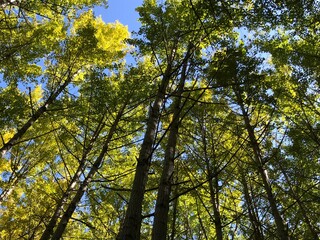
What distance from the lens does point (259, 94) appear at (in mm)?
6914

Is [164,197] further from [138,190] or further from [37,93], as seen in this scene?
[37,93]

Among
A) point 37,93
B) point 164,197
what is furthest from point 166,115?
point 37,93

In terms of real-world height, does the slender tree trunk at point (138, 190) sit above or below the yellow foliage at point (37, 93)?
below

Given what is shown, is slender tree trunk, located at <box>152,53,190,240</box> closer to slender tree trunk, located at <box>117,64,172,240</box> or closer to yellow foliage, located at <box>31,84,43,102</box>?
slender tree trunk, located at <box>117,64,172,240</box>

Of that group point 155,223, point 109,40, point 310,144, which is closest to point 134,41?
point 109,40

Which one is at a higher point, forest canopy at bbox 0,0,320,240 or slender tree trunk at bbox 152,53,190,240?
forest canopy at bbox 0,0,320,240

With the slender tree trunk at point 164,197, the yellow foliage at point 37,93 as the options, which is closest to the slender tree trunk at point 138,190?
the slender tree trunk at point 164,197

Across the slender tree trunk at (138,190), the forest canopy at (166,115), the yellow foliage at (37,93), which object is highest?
the yellow foliage at (37,93)

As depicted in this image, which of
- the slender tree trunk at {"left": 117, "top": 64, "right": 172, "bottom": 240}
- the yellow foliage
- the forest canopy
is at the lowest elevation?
the slender tree trunk at {"left": 117, "top": 64, "right": 172, "bottom": 240}

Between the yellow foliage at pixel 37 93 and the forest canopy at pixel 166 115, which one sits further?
the yellow foliage at pixel 37 93

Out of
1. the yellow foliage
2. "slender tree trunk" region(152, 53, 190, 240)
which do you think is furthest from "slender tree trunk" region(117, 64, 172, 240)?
the yellow foliage

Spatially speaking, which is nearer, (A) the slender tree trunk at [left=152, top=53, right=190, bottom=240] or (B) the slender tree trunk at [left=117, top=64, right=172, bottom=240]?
(B) the slender tree trunk at [left=117, top=64, right=172, bottom=240]

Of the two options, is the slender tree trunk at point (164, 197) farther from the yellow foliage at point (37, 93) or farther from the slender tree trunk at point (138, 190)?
the yellow foliage at point (37, 93)

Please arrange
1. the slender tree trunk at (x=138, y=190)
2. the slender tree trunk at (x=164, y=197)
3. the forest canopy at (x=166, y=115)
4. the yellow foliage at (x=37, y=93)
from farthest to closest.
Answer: the yellow foliage at (x=37, y=93) → the forest canopy at (x=166, y=115) → the slender tree trunk at (x=164, y=197) → the slender tree trunk at (x=138, y=190)
